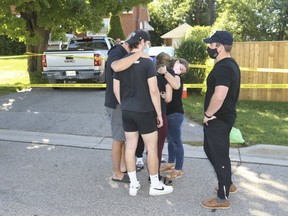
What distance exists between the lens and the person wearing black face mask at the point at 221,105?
3.70 meters

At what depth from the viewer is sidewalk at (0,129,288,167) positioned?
221 inches

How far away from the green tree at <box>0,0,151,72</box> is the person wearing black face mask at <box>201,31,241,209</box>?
823 cm

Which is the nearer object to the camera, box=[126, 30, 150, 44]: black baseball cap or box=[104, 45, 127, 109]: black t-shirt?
box=[126, 30, 150, 44]: black baseball cap

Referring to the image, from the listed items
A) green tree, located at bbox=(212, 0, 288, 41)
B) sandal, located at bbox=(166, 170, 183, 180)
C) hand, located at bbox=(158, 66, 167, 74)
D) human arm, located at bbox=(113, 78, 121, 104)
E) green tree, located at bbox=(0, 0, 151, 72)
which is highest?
green tree, located at bbox=(212, 0, 288, 41)

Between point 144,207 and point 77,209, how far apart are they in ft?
2.37

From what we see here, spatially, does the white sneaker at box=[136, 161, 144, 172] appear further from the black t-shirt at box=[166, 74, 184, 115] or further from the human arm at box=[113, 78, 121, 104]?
the human arm at box=[113, 78, 121, 104]

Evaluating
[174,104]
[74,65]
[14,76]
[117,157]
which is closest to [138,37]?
[174,104]

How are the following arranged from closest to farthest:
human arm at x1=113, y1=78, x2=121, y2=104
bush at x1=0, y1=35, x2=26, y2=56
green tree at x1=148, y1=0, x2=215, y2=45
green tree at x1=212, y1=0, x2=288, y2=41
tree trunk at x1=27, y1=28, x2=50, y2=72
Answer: human arm at x1=113, y1=78, x2=121, y2=104
tree trunk at x1=27, y1=28, x2=50, y2=72
bush at x1=0, y1=35, x2=26, y2=56
green tree at x1=212, y1=0, x2=288, y2=41
green tree at x1=148, y1=0, x2=215, y2=45

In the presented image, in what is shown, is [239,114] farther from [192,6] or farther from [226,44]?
[192,6]

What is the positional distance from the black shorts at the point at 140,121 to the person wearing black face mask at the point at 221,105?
1.93 ft

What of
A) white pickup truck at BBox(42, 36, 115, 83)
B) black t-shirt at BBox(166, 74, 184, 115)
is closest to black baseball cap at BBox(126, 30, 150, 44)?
black t-shirt at BBox(166, 74, 184, 115)

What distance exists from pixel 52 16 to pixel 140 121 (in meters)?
9.20

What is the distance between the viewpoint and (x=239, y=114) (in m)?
8.59

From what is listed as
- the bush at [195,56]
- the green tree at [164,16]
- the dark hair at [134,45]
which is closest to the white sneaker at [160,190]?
the dark hair at [134,45]
